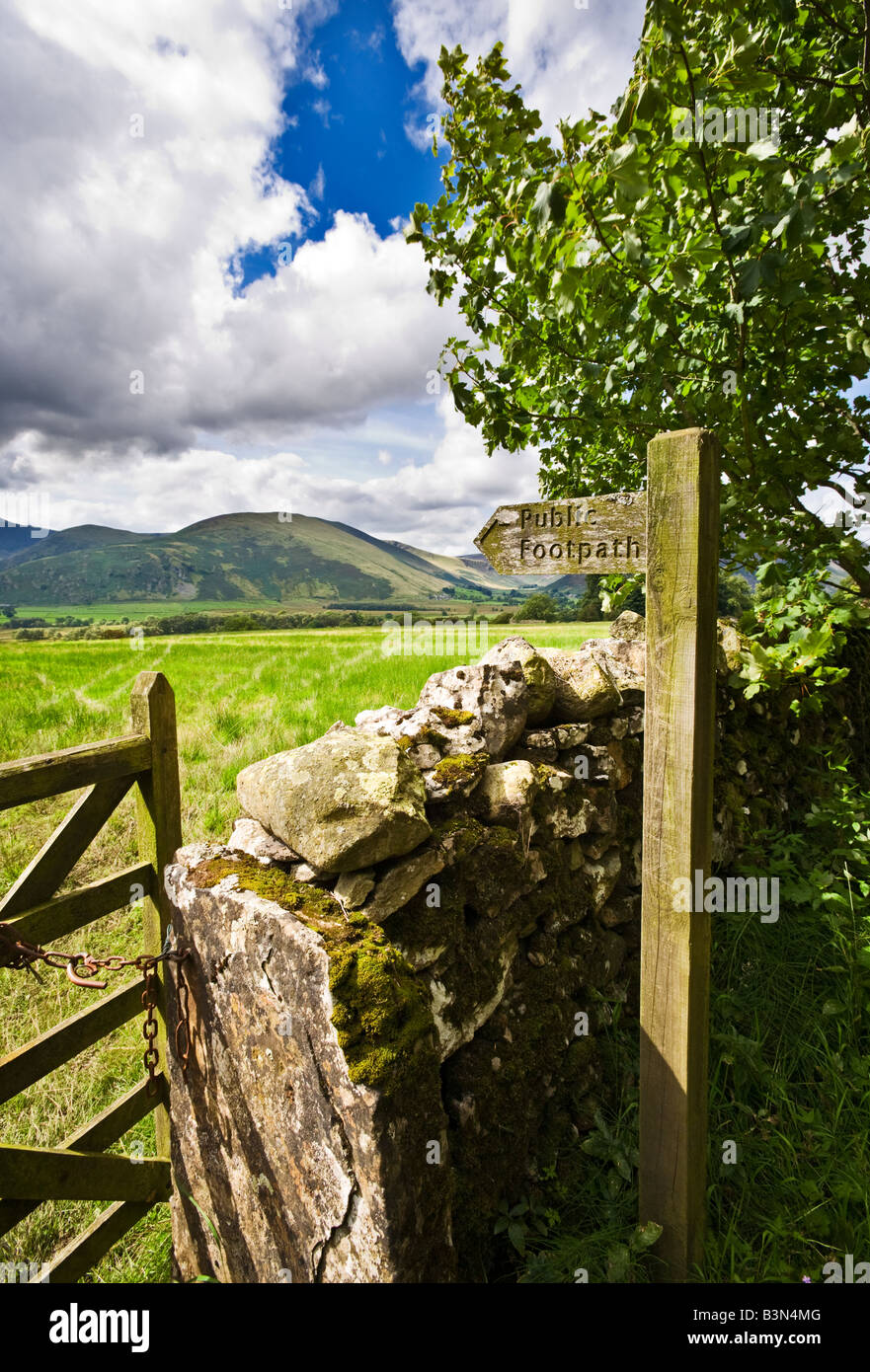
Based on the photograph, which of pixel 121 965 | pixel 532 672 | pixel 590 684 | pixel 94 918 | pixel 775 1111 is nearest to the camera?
pixel 121 965

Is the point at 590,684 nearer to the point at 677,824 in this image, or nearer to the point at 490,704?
the point at 490,704

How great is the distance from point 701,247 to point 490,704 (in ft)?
7.09

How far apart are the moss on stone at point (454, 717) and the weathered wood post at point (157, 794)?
1296mm

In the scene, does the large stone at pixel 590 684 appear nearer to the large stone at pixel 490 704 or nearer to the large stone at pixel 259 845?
the large stone at pixel 490 704

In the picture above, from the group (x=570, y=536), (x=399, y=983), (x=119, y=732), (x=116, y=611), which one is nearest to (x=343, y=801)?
(x=399, y=983)

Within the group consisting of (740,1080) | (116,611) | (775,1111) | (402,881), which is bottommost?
(775,1111)

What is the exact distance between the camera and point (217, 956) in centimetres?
221

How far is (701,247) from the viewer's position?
8.09 feet

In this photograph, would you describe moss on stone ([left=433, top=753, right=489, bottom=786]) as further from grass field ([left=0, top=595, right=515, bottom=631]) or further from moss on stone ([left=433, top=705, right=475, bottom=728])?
grass field ([left=0, top=595, right=515, bottom=631])

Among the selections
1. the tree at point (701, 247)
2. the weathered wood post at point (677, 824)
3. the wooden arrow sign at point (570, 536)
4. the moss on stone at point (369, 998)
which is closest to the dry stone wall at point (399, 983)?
the moss on stone at point (369, 998)

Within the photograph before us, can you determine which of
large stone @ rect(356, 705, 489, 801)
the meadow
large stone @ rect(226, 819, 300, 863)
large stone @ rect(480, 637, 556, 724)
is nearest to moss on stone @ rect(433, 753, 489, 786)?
large stone @ rect(356, 705, 489, 801)

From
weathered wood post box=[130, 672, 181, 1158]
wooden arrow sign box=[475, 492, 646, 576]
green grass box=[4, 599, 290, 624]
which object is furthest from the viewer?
green grass box=[4, 599, 290, 624]

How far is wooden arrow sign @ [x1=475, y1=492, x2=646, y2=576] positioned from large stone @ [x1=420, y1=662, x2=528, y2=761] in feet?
2.05

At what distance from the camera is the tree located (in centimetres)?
227
